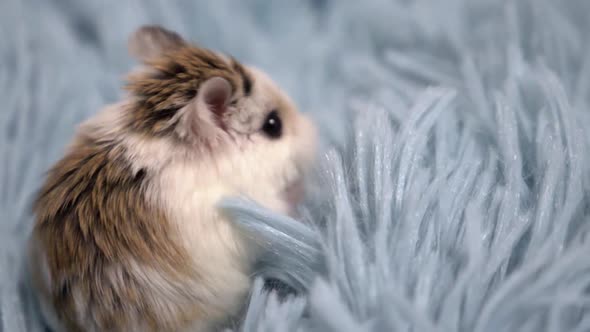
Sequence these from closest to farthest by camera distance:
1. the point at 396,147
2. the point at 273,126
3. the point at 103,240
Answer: the point at 103,240 → the point at 396,147 → the point at 273,126

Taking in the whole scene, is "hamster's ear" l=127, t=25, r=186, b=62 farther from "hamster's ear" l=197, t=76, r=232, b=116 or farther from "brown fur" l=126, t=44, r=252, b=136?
"hamster's ear" l=197, t=76, r=232, b=116

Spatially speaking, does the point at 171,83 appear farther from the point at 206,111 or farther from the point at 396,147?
the point at 396,147

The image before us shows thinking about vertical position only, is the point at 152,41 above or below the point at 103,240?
above

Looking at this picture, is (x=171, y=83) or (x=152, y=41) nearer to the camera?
(x=171, y=83)

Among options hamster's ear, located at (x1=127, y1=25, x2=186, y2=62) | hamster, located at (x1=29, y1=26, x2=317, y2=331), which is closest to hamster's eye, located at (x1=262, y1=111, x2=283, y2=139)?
hamster, located at (x1=29, y1=26, x2=317, y2=331)

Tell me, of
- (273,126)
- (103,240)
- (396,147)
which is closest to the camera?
(103,240)

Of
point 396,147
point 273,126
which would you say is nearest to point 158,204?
point 273,126

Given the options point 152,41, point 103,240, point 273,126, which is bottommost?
point 103,240

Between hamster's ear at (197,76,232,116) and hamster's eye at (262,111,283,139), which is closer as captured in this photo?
hamster's ear at (197,76,232,116)
